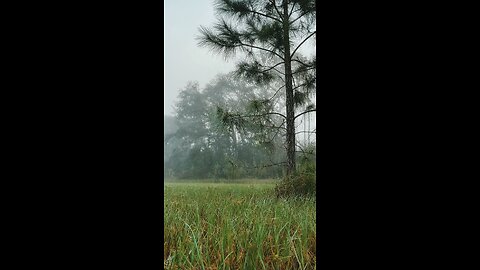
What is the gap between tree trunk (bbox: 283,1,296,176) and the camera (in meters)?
1.78

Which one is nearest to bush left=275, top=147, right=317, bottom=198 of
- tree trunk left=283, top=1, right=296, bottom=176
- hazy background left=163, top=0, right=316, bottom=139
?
tree trunk left=283, top=1, right=296, bottom=176

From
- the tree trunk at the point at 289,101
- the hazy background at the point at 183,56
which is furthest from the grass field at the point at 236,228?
the hazy background at the point at 183,56

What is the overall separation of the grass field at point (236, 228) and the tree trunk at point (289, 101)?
0.61 feet

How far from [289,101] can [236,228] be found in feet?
2.94

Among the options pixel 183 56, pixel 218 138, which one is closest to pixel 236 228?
pixel 218 138

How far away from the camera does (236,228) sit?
114 centimetres

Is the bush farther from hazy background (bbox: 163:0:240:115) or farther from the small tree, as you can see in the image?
hazy background (bbox: 163:0:240:115)

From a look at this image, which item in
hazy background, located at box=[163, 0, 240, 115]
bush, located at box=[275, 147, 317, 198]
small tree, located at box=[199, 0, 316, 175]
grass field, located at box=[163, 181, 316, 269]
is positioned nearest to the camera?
grass field, located at box=[163, 181, 316, 269]

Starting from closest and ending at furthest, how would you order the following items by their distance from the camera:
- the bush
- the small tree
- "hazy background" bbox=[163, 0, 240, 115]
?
"hazy background" bbox=[163, 0, 240, 115], the bush, the small tree
